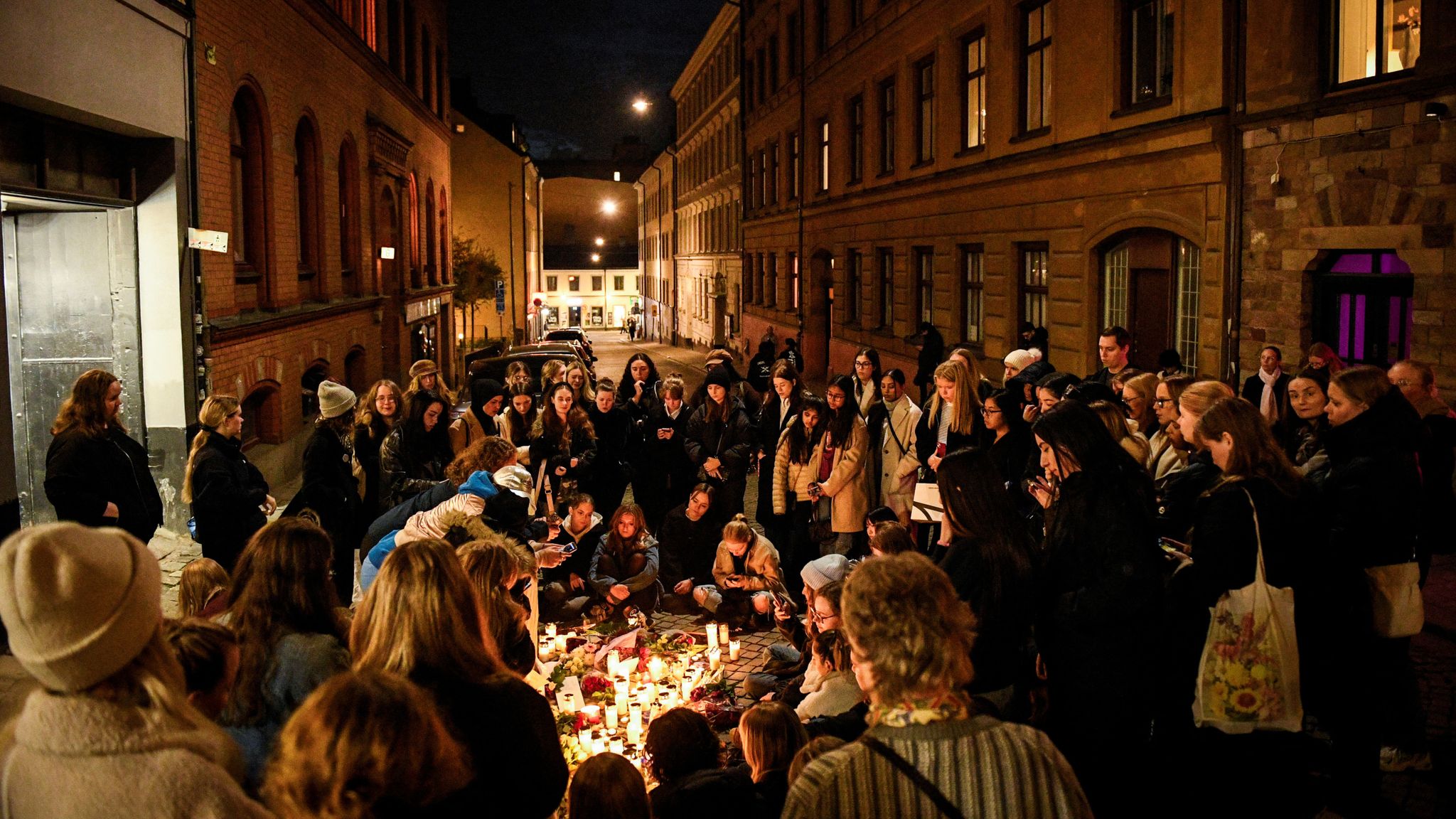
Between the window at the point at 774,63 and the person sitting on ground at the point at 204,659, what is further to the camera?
the window at the point at 774,63

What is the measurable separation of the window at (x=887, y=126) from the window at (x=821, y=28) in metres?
4.80

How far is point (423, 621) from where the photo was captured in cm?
314

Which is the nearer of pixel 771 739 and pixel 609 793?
pixel 609 793

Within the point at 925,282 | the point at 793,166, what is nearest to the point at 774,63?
the point at 793,166

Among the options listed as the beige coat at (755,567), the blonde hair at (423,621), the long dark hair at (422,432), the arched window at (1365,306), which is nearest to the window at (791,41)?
the arched window at (1365,306)

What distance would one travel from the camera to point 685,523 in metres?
9.16

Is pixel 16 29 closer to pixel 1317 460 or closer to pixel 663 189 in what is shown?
pixel 1317 460

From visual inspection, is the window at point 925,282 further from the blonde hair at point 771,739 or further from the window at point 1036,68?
the blonde hair at point 771,739

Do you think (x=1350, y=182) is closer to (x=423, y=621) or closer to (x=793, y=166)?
(x=423, y=621)

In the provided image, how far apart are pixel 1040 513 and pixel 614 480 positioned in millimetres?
4107

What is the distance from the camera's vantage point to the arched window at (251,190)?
1432 centimetres

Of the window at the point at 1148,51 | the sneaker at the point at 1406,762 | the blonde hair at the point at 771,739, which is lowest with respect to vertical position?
the sneaker at the point at 1406,762

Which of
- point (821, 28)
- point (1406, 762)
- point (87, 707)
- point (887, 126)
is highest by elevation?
point (821, 28)

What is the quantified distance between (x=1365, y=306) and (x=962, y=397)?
16.5 feet
